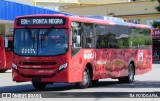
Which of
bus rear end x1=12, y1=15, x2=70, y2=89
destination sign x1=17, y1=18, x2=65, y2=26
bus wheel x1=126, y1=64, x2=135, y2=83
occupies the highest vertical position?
destination sign x1=17, y1=18, x2=65, y2=26

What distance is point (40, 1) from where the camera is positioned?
78125mm

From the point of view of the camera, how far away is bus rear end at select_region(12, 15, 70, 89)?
1784cm

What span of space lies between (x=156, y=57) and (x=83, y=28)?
5106 cm

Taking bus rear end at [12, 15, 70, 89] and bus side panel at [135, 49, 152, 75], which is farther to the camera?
bus side panel at [135, 49, 152, 75]

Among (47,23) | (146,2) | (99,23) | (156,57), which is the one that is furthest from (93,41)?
(156,57)

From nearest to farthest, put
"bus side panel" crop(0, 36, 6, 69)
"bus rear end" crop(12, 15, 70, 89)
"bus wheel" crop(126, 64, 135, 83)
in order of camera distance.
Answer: "bus rear end" crop(12, 15, 70, 89) < "bus wheel" crop(126, 64, 135, 83) < "bus side panel" crop(0, 36, 6, 69)

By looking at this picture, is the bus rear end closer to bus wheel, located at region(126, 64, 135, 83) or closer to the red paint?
bus wheel, located at region(126, 64, 135, 83)

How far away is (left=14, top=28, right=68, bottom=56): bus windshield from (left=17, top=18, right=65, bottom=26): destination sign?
10.1 inches

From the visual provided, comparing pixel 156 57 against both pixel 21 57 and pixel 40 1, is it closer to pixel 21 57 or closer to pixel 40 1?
pixel 40 1

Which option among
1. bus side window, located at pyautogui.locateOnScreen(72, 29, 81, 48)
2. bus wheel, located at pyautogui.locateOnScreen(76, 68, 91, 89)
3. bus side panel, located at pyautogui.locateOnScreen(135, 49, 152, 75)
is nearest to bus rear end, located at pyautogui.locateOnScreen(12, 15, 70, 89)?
bus side window, located at pyautogui.locateOnScreen(72, 29, 81, 48)

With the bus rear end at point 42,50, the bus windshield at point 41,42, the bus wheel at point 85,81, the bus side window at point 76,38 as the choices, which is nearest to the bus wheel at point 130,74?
the bus wheel at point 85,81

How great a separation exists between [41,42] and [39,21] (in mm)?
823

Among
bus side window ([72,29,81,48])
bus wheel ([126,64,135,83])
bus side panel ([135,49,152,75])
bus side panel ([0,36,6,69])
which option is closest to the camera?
bus side window ([72,29,81,48])

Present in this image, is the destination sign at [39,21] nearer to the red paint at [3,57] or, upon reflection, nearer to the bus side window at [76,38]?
the bus side window at [76,38]
